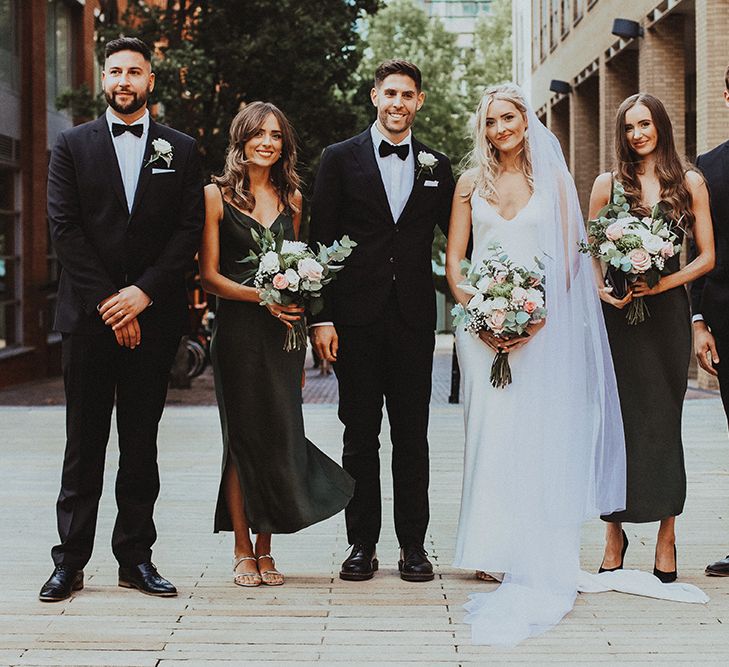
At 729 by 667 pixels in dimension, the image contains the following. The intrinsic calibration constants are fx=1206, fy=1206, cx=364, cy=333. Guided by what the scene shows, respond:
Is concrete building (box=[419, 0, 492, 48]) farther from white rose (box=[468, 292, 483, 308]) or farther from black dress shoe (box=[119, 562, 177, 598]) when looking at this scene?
black dress shoe (box=[119, 562, 177, 598])

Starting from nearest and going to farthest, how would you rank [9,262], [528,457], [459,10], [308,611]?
[308,611]
[528,457]
[9,262]
[459,10]

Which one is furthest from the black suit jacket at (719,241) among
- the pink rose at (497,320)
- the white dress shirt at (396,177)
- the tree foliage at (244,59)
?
the tree foliage at (244,59)

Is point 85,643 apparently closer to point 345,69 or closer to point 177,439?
point 177,439

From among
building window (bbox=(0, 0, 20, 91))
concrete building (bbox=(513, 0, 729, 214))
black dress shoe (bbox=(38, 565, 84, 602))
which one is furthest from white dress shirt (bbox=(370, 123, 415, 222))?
building window (bbox=(0, 0, 20, 91))

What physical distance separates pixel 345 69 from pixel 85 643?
17.9m

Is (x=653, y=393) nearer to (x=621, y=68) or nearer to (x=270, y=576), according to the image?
(x=270, y=576)

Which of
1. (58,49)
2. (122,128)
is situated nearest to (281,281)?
(122,128)

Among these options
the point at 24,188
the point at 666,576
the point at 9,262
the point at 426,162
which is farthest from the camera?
the point at 24,188

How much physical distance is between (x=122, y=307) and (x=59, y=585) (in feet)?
4.26

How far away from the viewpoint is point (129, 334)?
5.47m

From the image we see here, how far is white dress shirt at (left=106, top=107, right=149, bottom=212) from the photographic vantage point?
562cm

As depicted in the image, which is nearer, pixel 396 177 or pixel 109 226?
pixel 109 226

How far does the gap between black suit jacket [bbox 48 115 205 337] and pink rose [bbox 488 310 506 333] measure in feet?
4.64

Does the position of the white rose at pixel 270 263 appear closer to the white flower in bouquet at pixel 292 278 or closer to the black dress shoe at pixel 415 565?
the white flower in bouquet at pixel 292 278
